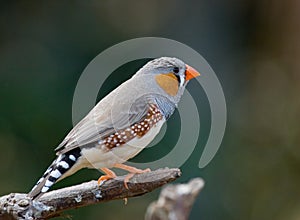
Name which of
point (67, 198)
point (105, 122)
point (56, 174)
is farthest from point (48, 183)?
point (105, 122)

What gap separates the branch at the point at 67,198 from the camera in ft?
7.03

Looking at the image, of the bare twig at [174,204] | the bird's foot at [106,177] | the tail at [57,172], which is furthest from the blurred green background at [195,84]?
the bare twig at [174,204]

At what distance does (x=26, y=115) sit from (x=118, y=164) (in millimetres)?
2291

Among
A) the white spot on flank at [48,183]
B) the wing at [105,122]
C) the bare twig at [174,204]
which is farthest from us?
the wing at [105,122]

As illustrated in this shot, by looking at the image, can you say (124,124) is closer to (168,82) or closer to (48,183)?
(168,82)

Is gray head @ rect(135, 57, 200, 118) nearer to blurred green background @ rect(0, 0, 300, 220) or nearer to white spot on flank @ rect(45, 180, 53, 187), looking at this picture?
white spot on flank @ rect(45, 180, 53, 187)

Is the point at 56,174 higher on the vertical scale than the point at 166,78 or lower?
lower

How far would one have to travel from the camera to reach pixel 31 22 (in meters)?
4.70

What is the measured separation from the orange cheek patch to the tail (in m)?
0.34

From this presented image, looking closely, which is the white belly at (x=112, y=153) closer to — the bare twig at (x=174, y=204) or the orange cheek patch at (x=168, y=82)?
the orange cheek patch at (x=168, y=82)

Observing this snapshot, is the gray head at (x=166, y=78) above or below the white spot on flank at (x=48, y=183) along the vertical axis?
above

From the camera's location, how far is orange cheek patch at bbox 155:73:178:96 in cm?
219

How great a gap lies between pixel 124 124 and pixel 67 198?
0.29m

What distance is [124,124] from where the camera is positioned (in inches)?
86.0
